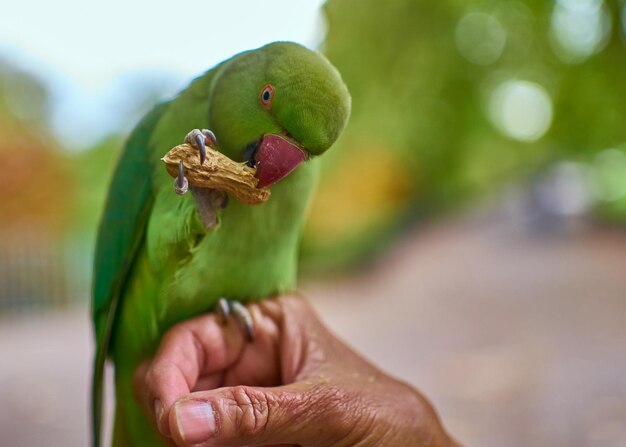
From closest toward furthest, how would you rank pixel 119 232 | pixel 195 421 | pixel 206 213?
pixel 195 421, pixel 206 213, pixel 119 232

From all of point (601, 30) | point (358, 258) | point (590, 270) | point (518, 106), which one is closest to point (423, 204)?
point (358, 258)

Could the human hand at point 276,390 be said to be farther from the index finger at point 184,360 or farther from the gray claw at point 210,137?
the gray claw at point 210,137

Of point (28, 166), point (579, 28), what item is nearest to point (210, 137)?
point (579, 28)

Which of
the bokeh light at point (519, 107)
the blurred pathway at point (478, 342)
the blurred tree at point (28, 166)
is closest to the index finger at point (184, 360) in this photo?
the blurred pathway at point (478, 342)

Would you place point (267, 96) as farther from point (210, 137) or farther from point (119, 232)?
point (119, 232)

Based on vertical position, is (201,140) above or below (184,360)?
above
